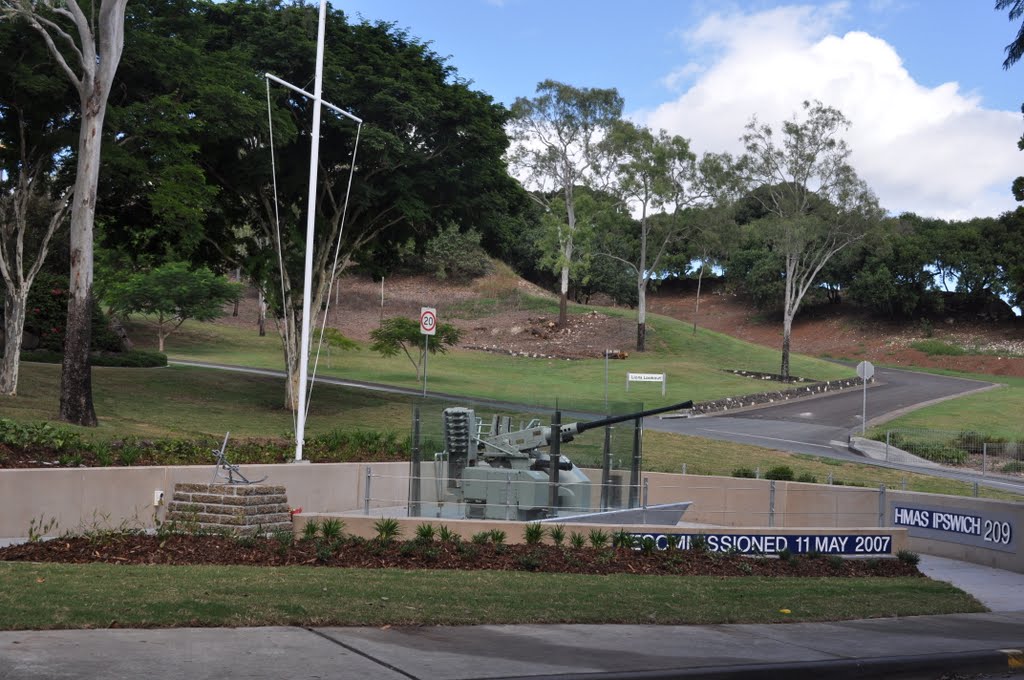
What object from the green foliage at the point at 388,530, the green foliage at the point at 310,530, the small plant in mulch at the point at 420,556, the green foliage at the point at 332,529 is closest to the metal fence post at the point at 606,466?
the small plant in mulch at the point at 420,556

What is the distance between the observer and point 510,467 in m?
18.3

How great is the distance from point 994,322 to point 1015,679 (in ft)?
309

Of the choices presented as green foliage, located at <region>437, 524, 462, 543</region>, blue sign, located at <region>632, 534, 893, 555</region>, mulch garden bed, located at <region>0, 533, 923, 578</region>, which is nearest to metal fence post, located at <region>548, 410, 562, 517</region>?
blue sign, located at <region>632, 534, 893, 555</region>

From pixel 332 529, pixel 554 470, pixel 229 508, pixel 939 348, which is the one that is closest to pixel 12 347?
pixel 229 508

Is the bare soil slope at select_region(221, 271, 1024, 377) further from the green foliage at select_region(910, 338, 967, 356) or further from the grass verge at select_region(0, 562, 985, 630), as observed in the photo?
the grass verge at select_region(0, 562, 985, 630)

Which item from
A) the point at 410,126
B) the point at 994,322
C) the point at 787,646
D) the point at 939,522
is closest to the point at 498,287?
the point at 994,322

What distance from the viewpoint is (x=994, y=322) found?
94500 mm

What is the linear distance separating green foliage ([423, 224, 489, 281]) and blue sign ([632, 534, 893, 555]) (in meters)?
81.1

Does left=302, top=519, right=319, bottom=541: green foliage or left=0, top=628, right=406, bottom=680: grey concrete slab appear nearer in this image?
left=0, top=628, right=406, bottom=680: grey concrete slab

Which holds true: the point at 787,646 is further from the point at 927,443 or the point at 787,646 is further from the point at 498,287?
the point at 498,287

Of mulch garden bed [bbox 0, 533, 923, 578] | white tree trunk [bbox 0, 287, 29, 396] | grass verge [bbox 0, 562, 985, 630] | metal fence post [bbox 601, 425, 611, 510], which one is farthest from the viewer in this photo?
white tree trunk [bbox 0, 287, 29, 396]

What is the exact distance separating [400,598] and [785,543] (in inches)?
351

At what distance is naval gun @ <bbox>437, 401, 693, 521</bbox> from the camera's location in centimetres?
1709

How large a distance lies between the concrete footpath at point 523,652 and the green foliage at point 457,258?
88023 millimetres
